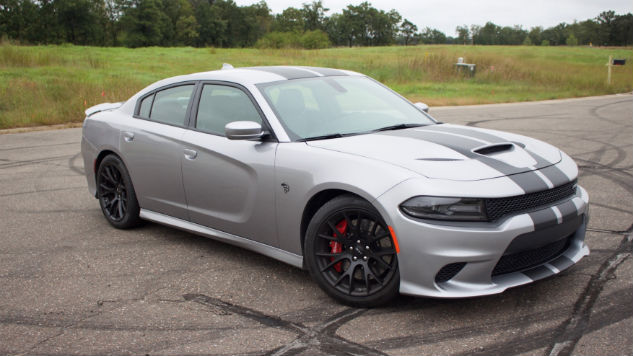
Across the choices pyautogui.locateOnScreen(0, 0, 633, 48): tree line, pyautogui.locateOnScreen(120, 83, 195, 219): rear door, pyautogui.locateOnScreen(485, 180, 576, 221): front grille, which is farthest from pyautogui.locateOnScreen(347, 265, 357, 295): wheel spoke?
pyautogui.locateOnScreen(0, 0, 633, 48): tree line

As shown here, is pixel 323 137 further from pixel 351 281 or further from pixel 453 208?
pixel 453 208

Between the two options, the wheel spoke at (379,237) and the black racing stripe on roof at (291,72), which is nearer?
the wheel spoke at (379,237)

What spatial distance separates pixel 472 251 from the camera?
3.49m

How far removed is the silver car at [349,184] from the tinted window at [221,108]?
11mm

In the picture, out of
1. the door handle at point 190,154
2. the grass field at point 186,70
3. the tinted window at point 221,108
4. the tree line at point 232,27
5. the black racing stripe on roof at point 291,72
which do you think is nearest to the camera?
the tinted window at point 221,108

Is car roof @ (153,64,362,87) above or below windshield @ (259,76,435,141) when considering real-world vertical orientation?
above

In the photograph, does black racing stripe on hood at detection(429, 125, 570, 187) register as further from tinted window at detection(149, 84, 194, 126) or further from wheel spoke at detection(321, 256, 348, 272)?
tinted window at detection(149, 84, 194, 126)

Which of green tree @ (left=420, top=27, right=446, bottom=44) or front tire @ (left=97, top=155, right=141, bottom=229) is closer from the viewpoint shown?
front tire @ (left=97, top=155, right=141, bottom=229)

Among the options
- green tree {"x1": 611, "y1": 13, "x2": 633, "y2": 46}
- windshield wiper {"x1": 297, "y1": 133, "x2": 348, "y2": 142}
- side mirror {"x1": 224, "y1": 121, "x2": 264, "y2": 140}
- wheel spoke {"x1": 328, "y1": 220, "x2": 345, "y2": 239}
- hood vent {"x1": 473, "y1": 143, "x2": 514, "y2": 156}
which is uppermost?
green tree {"x1": 611, "y1": 13, "x2": 633, "y2": 46}

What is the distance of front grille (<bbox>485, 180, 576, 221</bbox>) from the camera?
11.6 feet

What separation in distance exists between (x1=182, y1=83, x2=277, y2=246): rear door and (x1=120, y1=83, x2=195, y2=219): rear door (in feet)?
0.47

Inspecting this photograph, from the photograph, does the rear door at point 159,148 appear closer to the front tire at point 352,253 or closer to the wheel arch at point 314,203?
the wheel arch at point 314,203

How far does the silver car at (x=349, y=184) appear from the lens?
11.7 ft

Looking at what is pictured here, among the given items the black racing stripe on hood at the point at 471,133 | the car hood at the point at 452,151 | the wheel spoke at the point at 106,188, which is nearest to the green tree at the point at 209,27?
the wheel spoke at the point at 106,188
